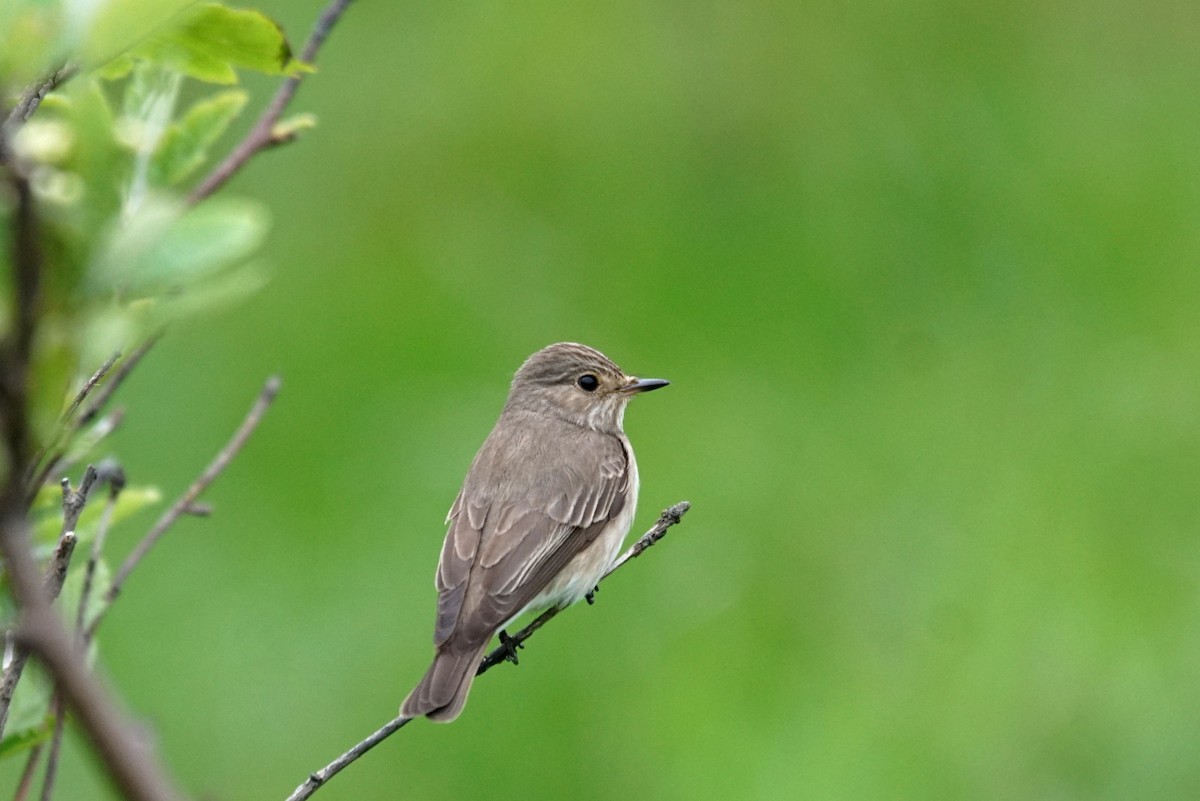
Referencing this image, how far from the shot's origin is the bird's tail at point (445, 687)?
4.23m

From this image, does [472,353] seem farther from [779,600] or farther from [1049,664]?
[1049,664]

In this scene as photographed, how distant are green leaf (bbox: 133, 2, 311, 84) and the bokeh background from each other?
186 inches

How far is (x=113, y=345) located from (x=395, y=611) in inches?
282

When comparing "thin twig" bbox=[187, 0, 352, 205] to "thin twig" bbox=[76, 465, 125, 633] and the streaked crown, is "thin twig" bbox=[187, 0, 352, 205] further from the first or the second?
the streaked crown

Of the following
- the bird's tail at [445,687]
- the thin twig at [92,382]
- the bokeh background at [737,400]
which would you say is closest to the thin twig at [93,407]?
the thin twig at [92,382]

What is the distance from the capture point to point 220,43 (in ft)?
6.64

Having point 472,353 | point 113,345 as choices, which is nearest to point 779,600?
point 472,353

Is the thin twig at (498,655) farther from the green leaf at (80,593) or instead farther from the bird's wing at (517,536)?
the green leaf at (80,593)

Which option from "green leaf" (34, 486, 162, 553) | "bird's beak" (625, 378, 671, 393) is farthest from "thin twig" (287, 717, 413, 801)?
"bird's beak" (625, 378, 671, 393)

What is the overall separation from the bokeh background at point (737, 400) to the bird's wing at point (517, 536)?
81.1 inches

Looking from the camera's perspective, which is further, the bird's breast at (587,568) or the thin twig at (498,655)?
the bird's breast at (587,568)

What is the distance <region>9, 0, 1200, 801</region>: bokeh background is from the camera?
752 centimetres

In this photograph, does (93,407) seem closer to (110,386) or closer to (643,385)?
(110,386)

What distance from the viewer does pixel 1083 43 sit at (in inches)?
456
